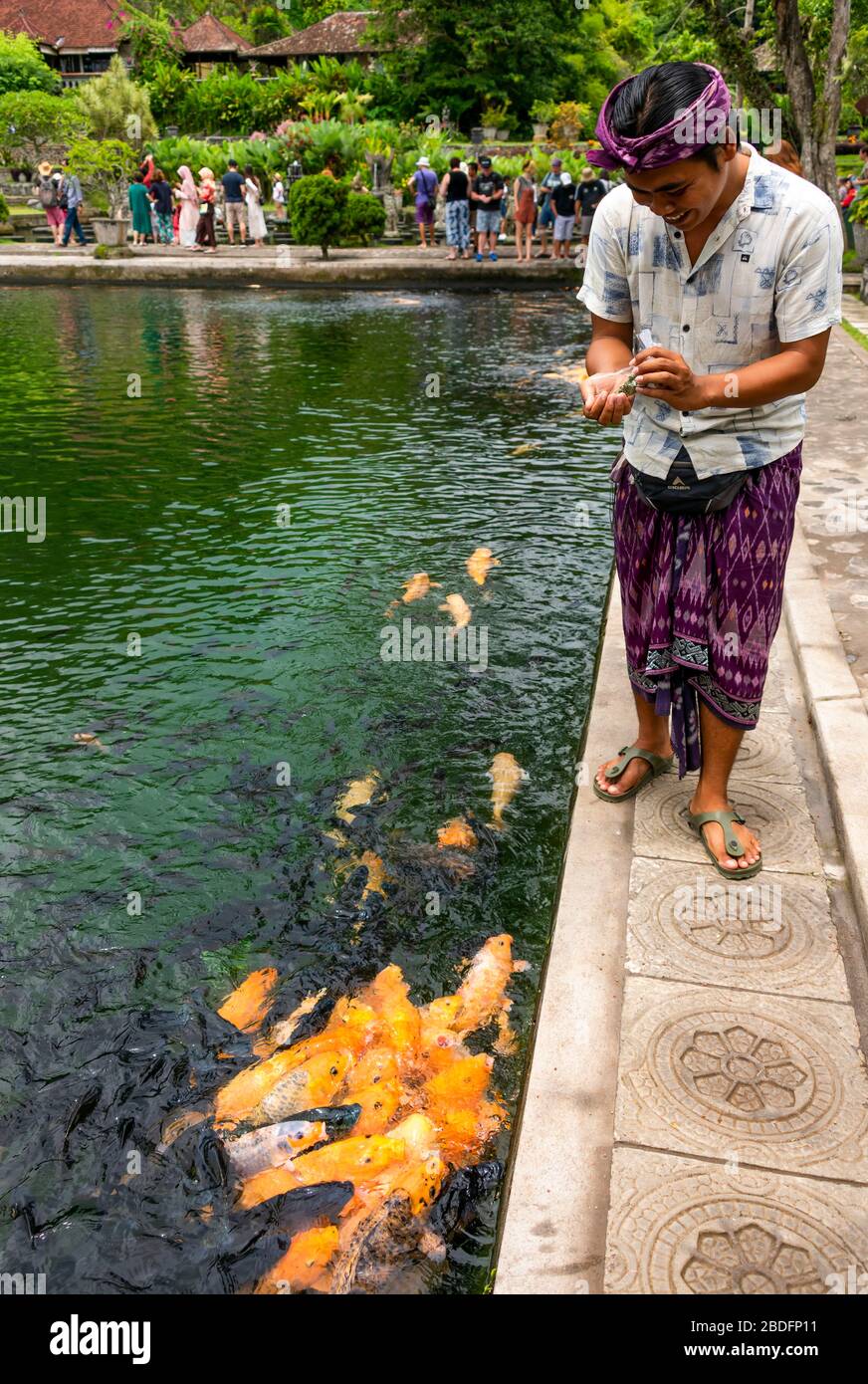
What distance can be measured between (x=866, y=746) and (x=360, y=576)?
3750 mm

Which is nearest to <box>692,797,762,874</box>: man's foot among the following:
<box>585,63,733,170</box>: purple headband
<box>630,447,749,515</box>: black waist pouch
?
<box>630,447,749,515</box>: black waist pouch

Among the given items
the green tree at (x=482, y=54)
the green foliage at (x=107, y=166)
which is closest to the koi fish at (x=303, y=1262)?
the green foliage at (x=107, y=166)

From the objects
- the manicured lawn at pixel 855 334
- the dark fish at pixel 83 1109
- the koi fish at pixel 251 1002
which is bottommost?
the dark fish at pixel 83 1109

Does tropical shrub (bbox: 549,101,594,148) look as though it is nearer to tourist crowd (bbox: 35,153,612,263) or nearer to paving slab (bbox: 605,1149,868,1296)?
tourist crowd (bbox: 35,153,612,263)

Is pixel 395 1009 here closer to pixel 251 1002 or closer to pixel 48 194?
pixel 251 1002

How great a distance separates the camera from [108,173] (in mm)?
25312

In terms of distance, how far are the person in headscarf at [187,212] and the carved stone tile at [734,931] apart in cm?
2481

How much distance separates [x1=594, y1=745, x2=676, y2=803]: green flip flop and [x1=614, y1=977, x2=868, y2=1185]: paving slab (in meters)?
0.98

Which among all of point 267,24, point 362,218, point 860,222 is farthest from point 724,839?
point 267,24

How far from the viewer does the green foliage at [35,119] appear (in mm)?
30891

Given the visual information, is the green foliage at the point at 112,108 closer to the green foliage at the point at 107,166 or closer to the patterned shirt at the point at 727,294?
the green foliage at the point at 107,166

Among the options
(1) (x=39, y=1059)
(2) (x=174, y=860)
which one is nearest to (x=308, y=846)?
(2) (x=174, y=860)

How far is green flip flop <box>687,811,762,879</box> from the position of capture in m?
3.16

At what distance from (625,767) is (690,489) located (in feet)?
3.77
